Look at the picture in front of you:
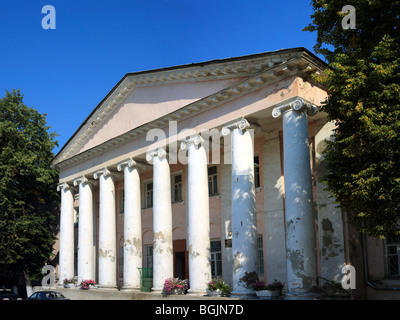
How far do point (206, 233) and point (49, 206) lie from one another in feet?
59.9

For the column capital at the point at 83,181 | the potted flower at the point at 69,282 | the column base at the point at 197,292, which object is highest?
the column capital at the point at 83,181

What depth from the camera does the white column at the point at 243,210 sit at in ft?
51.1

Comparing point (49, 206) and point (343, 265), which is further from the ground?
point (49, 206)

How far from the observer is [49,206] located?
3238 cm

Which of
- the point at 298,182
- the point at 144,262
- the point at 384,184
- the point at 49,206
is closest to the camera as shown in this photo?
the point at 384,184

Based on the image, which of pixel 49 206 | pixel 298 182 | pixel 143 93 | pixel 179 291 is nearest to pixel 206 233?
pixel 179 291

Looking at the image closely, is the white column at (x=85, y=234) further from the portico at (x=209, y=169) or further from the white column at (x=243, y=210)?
the white column at (x=243, y=210)

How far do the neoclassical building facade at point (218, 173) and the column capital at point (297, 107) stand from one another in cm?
4

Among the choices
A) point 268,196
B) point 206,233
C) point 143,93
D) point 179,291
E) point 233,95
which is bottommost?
point 179,291

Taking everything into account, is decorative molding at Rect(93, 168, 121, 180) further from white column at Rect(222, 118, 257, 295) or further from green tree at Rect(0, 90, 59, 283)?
white column at Rect(222, 118, 257, 295)

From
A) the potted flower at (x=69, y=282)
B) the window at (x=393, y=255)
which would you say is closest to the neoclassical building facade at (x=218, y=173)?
the potted flower at (x=69, y=282)

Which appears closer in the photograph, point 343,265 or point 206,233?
point 343,265
